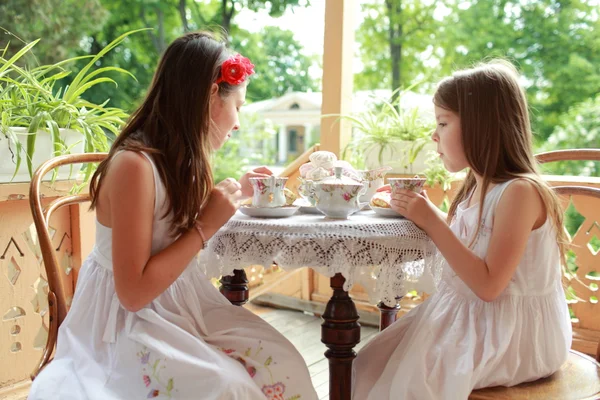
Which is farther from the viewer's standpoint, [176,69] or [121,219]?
[176,69]

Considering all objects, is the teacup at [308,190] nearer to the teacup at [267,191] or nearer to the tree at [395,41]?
the teacup at [267,191]

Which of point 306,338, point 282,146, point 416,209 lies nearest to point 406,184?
point 416,209

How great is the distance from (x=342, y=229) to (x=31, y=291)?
1383 mm

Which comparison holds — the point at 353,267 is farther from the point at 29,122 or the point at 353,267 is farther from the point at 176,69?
the point at 29,122

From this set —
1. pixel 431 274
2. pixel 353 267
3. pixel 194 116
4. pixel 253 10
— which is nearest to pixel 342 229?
pixel 353 267

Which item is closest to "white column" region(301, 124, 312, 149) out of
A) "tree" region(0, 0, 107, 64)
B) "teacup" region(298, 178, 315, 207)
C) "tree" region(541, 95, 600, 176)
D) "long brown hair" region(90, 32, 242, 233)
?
"tree" region(541, 95, 600, 176)

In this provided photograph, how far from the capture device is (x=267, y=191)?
1.45 metres

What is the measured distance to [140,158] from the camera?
126cm

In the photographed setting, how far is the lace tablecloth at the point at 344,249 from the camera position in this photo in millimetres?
1241

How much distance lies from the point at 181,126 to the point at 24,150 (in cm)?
87

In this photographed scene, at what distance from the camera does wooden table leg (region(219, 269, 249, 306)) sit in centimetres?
178

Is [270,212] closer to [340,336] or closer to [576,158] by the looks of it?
[340,336]

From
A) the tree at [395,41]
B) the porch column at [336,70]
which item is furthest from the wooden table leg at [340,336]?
the tree at [395,41]

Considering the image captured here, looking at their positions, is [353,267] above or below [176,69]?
below
